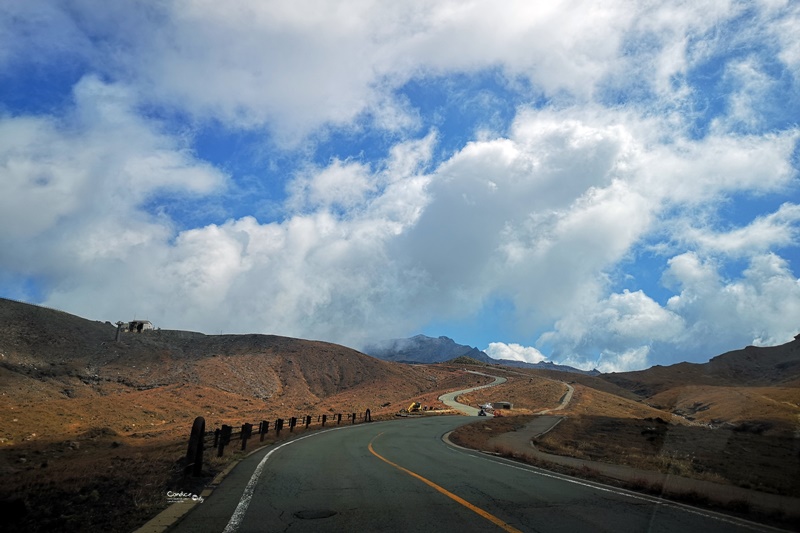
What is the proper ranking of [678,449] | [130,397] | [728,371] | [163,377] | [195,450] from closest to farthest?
[195,450]
[678,449]
[130,397]
[163,377]
[728,371]

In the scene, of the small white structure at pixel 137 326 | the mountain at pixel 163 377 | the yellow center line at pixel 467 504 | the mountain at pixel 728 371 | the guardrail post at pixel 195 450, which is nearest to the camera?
the yellow center line at pixel 467 504

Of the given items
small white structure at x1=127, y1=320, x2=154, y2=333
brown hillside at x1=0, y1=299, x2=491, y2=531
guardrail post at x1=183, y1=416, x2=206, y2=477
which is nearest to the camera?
brown hillside at x1=0, y1=299, x2=491, y2=531

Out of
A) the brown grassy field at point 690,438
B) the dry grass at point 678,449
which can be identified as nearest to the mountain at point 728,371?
the brown grassy field at point 690,438

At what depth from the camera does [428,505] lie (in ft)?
27.3

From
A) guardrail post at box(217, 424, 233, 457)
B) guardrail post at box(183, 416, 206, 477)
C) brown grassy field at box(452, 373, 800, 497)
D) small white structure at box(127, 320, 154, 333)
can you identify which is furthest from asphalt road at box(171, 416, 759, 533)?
small white structure at box(127, 320, 154, 333)

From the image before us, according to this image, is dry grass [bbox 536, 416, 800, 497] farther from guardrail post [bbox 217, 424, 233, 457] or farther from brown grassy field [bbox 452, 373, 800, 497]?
guardrail post [bbox 217, 424, 233, 457]

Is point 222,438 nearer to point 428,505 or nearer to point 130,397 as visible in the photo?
point 428,505

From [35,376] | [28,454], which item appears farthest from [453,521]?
[35,376]

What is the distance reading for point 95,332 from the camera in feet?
288

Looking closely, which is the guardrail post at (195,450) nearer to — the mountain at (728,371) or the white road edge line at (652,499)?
the white road edge line at (652,499)

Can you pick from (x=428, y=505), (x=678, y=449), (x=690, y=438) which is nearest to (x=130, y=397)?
(x=678, y=449)

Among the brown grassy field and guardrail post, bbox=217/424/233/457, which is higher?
guardrail post, bbox=217/424/233/457

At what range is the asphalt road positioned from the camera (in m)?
6.98

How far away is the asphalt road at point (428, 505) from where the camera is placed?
698 centimetres
